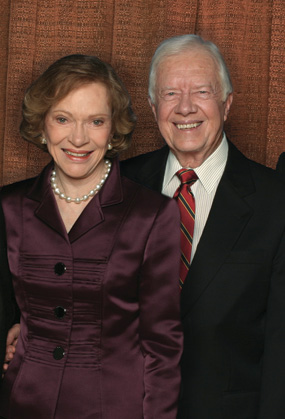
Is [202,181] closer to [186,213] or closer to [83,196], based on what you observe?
[186,213]

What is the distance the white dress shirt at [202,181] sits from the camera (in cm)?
173

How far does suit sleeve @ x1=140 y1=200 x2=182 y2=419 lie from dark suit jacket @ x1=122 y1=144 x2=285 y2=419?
0.60ft

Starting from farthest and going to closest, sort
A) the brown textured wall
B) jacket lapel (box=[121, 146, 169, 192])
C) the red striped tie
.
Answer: the brown textured wall
jacket lapel (box=[121, 146, 169, 192])
the red striped tie

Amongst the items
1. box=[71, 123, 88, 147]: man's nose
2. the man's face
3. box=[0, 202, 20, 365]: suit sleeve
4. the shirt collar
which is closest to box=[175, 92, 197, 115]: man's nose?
the man's face

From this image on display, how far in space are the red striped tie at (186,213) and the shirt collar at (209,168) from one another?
0.03m

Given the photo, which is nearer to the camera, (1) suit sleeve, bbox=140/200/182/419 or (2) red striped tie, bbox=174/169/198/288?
(1) suit sleeve, bbox=140/200/182/419

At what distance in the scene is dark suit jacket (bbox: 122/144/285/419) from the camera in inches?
63.7

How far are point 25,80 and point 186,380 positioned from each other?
3.51 ft

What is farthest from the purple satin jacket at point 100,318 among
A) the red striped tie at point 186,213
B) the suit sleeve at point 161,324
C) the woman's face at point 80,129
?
the red striped tie at point 186,213

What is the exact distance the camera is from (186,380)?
1651mm

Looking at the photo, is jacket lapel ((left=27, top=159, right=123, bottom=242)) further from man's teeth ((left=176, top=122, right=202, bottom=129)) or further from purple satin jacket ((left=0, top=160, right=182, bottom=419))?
man's teeth ((left=176, top=122, right=202, bottom=129))

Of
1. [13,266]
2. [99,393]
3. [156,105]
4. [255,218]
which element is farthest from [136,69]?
[99,393]

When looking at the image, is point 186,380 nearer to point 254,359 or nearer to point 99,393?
point 254,359

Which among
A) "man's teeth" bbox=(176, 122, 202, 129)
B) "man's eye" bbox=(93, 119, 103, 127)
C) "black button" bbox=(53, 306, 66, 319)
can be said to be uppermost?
"man's eye" bbox=(93, 119, 103, 127)
